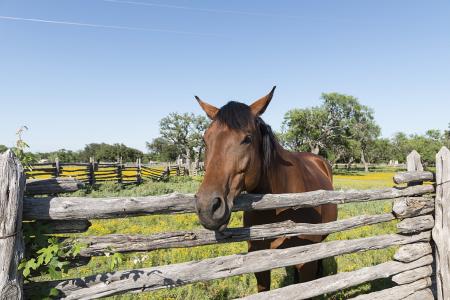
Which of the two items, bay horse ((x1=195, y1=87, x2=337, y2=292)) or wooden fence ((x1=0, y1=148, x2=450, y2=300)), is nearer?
wooden fence ((x1=0, y1=148, x2=450, y2=300))

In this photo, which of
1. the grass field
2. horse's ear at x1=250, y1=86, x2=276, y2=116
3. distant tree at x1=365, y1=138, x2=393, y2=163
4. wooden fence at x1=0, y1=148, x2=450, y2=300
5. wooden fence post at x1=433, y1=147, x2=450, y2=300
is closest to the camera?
wooden fence at x1=0, y1=148, x2=450, y2=300

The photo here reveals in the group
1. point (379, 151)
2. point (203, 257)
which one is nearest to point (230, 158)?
point (203, 257)

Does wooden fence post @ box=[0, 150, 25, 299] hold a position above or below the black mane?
below

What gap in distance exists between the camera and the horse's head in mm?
2270

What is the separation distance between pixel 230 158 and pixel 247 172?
1.00ft

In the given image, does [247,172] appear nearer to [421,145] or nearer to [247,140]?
[247,140]

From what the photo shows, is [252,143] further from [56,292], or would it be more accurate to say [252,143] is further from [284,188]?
[56,292]

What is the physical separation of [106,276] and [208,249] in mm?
4297

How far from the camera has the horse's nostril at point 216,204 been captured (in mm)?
2249

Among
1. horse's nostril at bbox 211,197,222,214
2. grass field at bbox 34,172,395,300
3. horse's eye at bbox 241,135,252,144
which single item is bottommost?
grass field at bbox 34,172,395,300

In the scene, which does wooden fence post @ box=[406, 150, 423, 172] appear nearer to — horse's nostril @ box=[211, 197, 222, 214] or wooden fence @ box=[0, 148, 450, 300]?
wooden fence @ box=[0, 148, 450, 300]

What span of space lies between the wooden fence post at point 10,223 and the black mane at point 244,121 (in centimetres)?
173

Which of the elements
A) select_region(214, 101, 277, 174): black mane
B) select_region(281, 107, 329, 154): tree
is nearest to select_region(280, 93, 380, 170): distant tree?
select_region(281, 107, 329, 154): tree

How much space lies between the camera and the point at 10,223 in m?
2.05
